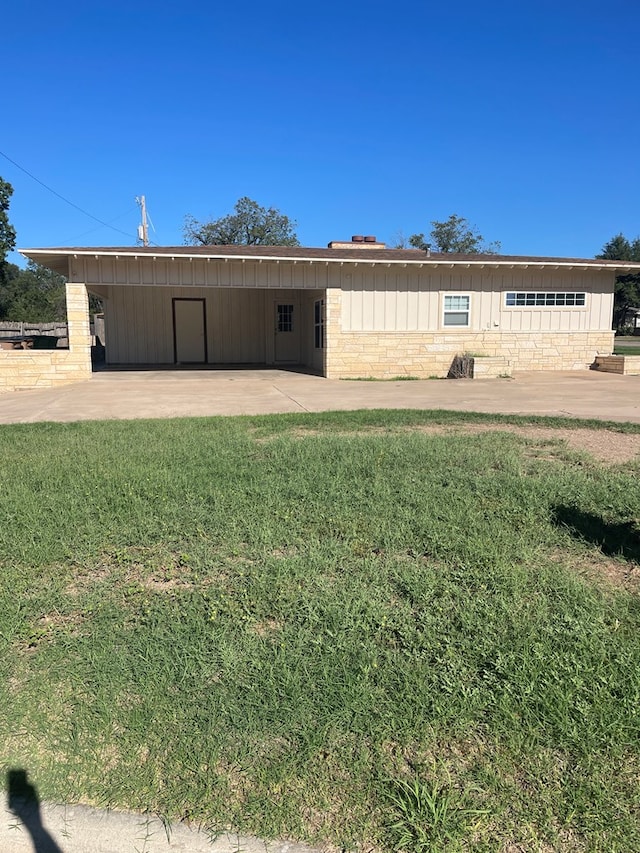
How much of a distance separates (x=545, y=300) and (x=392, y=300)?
15.9ft

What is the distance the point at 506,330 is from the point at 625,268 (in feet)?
12.6

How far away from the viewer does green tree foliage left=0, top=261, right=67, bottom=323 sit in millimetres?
43844

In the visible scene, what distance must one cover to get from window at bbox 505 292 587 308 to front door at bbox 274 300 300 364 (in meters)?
7.48

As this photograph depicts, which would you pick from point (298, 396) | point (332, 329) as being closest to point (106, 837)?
point (298, 396)

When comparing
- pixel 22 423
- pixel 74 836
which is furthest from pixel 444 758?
pixel 22 423

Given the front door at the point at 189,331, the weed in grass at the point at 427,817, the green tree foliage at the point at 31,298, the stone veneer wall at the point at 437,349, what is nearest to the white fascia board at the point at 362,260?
the stone veneer wall at the point at 437,349

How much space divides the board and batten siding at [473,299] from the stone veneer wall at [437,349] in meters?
0.23

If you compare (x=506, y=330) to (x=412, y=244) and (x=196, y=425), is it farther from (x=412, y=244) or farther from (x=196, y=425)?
(x=412, y=244)

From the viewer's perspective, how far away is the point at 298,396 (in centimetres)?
1266

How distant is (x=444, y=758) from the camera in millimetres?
2148

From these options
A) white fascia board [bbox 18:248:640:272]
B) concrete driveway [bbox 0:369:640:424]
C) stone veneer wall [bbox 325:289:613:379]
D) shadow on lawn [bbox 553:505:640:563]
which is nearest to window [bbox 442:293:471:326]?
stone veneer wall [bbox 325:289:613:379]

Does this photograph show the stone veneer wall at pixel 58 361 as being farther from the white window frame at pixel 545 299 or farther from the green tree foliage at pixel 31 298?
the green tree foliage at pixel 31 298

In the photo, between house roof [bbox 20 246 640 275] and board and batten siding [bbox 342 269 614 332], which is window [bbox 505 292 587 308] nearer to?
board and batten siding [bbox 342 269 614 332]

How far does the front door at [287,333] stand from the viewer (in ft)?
70.4
